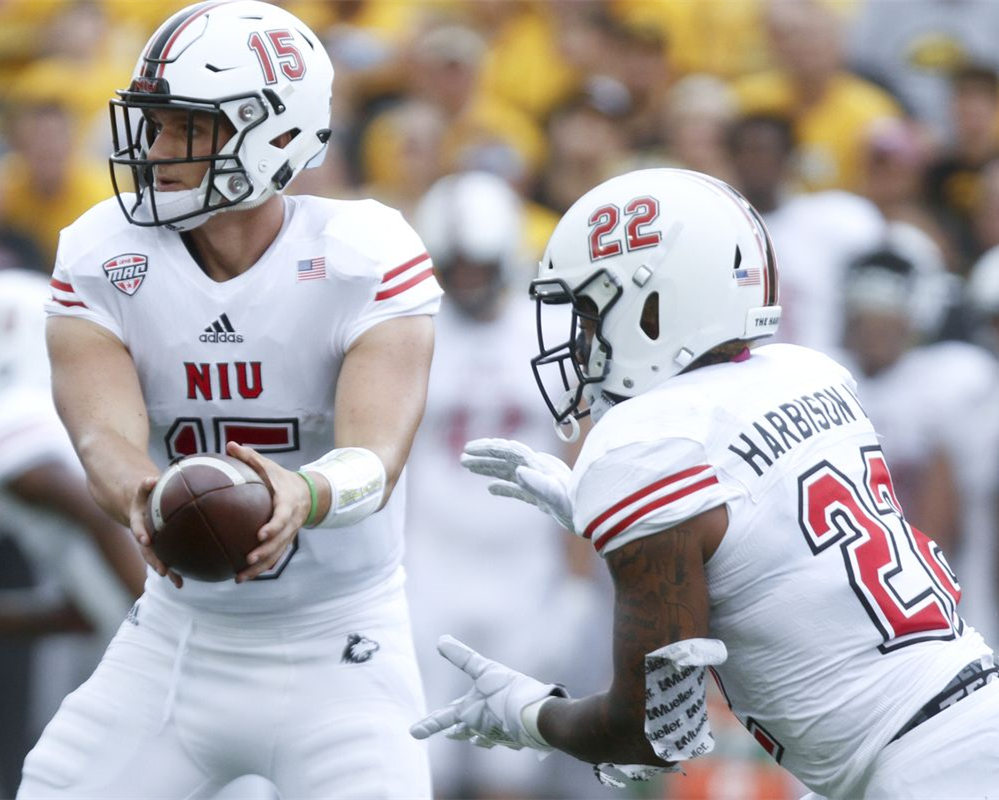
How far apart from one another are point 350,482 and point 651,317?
2.09ft

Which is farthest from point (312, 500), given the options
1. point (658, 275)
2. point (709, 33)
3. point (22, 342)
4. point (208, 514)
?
point (709, 33)

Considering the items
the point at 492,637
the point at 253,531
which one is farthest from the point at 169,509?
the point at 492,637

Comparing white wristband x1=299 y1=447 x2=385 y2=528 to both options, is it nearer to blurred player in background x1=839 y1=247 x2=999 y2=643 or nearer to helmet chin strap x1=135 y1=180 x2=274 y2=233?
helmet chin strap x1=135 y1=180 x2=274 y2=233

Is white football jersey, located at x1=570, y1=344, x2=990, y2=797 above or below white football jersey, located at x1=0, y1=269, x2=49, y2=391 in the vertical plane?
above

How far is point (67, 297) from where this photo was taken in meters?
3.71

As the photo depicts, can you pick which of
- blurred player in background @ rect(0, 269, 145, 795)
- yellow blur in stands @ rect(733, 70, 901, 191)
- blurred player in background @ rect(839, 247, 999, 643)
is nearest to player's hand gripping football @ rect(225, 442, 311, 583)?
blurred player in background @ rect(0, 269, 145, 795)

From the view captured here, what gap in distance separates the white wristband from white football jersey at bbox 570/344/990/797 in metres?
0.45

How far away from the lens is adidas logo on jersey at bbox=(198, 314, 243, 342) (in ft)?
12.0

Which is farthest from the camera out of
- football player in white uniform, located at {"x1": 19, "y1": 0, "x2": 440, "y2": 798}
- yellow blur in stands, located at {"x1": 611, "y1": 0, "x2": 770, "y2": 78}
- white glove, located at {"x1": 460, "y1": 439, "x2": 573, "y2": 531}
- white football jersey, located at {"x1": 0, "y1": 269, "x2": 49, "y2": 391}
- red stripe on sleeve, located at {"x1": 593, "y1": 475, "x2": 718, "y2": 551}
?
yellow blur in stands, located at {"x1": 611, "y1": 0, "x2": 770, "y2": 78}

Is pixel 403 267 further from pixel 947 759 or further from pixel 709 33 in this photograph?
pixel 709 33

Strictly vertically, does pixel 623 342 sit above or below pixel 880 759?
above

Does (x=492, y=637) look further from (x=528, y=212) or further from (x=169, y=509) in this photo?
(x=169, y=509)

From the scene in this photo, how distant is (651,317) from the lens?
3.28 m

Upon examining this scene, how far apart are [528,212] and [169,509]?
4.94m
